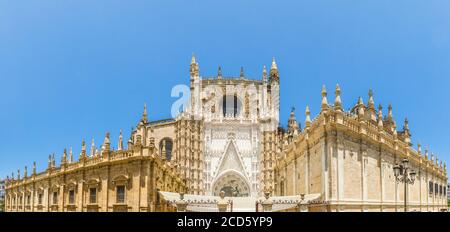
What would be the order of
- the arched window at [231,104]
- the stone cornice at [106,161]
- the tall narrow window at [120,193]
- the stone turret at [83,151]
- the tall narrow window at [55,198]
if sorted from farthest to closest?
the arched window at [231,104], the tall narrow window at [55,198], the stone turret at [83,151], the tall narrow window at [120,193], the stone cornice at [106,161]

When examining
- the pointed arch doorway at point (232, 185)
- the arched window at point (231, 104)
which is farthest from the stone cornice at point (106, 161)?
the arched window at point (231, 104)

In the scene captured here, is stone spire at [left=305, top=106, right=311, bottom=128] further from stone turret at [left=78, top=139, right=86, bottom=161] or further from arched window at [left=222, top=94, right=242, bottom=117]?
arched window at [left=222, top=94, right=242, bottom=117]

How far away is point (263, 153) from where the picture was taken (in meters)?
57.8

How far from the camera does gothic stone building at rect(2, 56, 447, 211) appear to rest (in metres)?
26.0

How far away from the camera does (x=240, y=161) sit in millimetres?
57250

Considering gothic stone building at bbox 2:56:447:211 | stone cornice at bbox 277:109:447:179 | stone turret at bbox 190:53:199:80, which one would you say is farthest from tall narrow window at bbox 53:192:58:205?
stone turret at bbox 190:53:199:80

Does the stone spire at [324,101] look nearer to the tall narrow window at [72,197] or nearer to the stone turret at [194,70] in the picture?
the tall narrow window at [72,197]

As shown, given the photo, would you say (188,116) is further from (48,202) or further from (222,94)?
(48,202)

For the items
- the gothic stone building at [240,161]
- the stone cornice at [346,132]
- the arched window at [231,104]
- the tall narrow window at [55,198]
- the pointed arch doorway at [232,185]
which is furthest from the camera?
the arched window at [231,104]

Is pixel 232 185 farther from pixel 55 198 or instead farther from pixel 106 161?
pixel 106 161

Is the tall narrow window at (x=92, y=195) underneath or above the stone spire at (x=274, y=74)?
underneath

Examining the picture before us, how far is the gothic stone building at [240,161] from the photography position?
85.2 ft

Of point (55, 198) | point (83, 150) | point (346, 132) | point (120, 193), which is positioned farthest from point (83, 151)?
point (346, 132)

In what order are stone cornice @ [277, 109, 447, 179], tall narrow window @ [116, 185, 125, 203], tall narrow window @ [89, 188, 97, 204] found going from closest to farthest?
stone cornice @ [277, 109, 447, 179] → tall narrow window @ [116, 185, 125, 203] → tall narrow window @ [89, 188, 97, 204]
